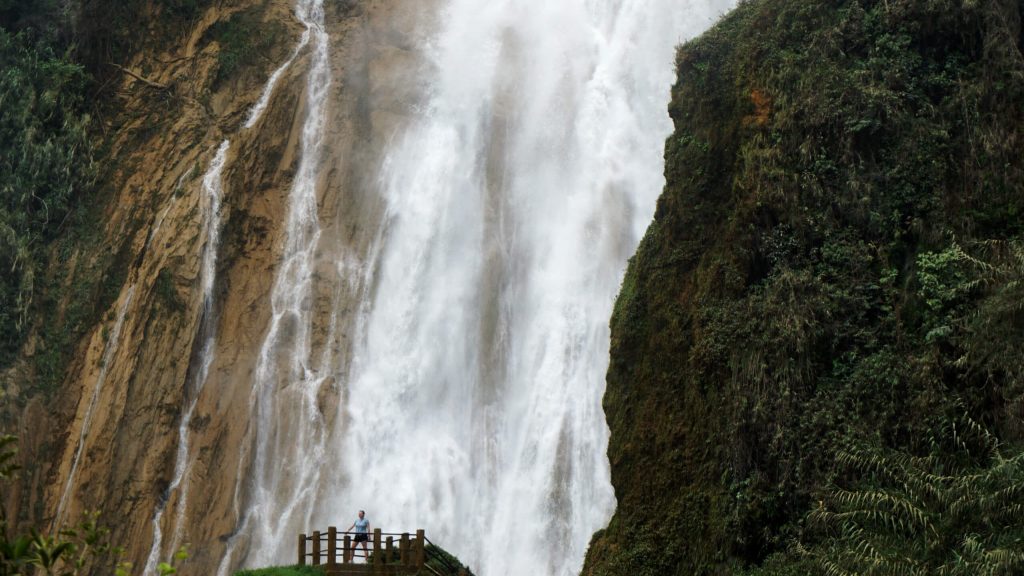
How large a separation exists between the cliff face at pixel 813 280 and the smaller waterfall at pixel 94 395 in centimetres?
1694

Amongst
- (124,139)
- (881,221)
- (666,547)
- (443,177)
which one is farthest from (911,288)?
(124,139)

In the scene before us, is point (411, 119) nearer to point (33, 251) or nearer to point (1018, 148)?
point (33, 251)

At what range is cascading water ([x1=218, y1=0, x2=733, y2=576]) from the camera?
84.2 feet

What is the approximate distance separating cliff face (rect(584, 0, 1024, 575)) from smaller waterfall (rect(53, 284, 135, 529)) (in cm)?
1694

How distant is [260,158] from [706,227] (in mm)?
18926

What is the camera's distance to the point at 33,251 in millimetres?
30672

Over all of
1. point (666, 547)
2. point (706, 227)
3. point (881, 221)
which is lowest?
point (666, 547)

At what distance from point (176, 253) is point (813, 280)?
68.9 feet

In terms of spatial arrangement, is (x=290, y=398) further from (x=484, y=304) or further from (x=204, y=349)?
(x=484, y=304)

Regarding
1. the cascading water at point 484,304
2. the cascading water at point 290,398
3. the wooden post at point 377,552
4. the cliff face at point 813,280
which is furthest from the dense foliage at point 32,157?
the cliff face at point 813,280

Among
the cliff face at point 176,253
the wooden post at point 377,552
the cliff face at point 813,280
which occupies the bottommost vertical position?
the wooden post at point 377,552

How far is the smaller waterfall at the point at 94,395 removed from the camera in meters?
27.3

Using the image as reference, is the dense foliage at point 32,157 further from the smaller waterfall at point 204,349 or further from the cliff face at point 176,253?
the smaller waterfall at point 204,349

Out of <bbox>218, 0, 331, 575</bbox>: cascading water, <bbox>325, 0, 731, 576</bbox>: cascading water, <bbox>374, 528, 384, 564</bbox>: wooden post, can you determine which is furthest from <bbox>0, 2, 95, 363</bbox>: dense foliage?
<bbox>374, 528, 384, 564</bbox>: wooden post
